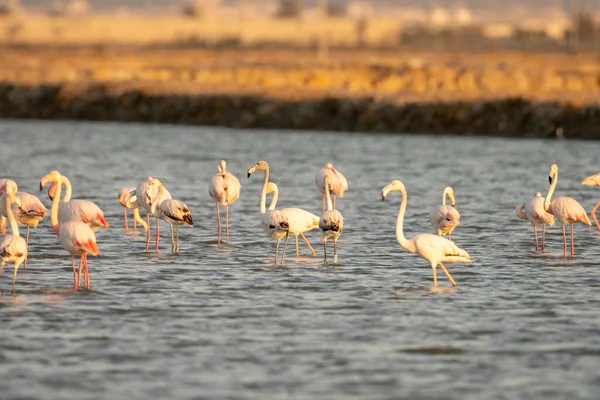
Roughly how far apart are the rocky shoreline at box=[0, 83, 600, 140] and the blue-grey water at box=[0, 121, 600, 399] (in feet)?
45.4

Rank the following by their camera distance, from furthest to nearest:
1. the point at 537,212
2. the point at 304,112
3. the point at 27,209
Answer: the point at 304,112, the point at 537,212, the point at 27,209

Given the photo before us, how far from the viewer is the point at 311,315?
46.5 feet

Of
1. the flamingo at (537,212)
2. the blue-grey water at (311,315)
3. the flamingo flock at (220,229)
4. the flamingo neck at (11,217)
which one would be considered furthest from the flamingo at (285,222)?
the flamingo neck at (11,217)

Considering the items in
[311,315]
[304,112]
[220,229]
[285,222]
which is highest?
[304,112]

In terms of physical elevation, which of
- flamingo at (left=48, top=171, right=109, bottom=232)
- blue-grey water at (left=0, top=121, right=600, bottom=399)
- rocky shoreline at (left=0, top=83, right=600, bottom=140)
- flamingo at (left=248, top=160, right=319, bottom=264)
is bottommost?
blue-grey water at (left=0, top=121, right=600, bottom=399)

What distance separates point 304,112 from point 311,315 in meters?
30.9

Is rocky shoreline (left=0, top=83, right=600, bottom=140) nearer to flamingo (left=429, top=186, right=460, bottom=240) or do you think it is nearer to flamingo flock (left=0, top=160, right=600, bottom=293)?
flamingo flock (left=0, top=160, right=600, bottom=293)

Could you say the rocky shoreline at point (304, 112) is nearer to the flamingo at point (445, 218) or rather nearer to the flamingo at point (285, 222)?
the flamingo at point (445, 218)

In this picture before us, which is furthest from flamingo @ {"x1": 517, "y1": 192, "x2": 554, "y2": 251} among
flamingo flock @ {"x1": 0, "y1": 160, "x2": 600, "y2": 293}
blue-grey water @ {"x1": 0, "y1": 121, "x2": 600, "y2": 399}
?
blue-grey water @ {"x1": 0, "y1": 121, "x2": 600, "y2": 399}

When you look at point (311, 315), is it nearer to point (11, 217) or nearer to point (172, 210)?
point (11, 217)

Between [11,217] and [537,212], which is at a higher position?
[11,217]

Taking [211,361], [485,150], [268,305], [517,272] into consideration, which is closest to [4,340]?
[211,361]

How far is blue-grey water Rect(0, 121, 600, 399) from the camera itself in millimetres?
11362

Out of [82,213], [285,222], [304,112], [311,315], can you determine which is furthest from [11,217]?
[304,112]
